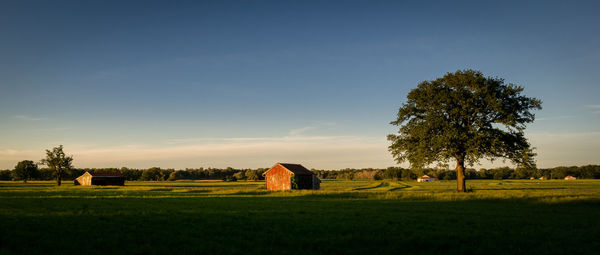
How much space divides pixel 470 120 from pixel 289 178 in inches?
1456

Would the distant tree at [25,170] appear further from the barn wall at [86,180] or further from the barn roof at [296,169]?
the barn roof at [296,169]

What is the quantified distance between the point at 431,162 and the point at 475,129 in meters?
6.95

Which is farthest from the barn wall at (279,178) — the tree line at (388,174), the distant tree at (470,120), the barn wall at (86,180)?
the tree line at (388,174)

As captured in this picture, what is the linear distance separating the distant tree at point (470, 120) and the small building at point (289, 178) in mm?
29479

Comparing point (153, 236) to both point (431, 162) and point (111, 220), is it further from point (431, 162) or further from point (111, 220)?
point (431, 162)

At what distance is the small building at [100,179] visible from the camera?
3927 inches

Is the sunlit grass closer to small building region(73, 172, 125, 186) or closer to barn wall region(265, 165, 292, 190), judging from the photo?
barn wall region(265, 165, 292, 190)

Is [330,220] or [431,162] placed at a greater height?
[431,162]

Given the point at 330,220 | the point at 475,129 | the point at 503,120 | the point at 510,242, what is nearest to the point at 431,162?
the point at 475,129

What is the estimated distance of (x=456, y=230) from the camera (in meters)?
15.8

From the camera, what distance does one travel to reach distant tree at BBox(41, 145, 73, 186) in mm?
105863

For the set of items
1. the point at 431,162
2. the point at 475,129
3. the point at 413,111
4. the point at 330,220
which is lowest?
the point at 330,220

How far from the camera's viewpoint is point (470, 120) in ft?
138

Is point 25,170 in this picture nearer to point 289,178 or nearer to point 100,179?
point 100,179
